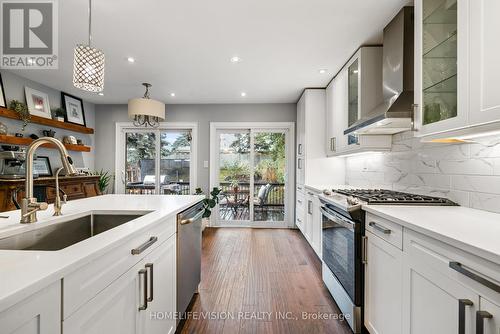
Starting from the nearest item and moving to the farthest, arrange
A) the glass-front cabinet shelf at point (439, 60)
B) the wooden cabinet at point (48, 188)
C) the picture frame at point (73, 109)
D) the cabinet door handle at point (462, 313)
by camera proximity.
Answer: the cabinet door handle at point (462, 313), the glass-front cabinet shelf at point (439, 60), the wooden cabinet at point (48, 188), the picture frame at point (73, 109)

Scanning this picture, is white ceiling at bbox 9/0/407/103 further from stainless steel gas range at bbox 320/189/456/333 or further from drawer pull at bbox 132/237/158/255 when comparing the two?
drawer pull at bbox 132/237/158/255

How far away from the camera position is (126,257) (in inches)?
38.8

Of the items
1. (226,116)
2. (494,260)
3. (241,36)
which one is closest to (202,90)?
(226,116)

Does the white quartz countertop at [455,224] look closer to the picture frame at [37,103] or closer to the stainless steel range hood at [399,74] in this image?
the stainless steel range hood at [399,74]

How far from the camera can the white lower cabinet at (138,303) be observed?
78cm

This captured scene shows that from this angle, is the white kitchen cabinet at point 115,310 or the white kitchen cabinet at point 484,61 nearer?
the white kitchen cabinet at point 115,310

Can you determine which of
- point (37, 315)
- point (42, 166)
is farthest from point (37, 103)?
point (37, 315)

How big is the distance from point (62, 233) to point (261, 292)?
170 cm

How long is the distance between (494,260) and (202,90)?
3.92 metres

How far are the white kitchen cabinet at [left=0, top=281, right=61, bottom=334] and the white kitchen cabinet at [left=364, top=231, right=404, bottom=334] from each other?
1.45 m

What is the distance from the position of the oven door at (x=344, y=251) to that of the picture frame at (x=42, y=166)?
4135mm

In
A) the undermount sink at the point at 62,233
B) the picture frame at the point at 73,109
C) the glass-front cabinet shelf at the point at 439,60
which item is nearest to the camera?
the undermount sink at the point at 62,233

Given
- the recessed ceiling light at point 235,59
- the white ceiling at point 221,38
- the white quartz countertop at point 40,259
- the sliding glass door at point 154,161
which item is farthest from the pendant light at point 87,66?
the sliding glass door at point 154,161

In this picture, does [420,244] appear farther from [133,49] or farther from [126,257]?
[133,49]
